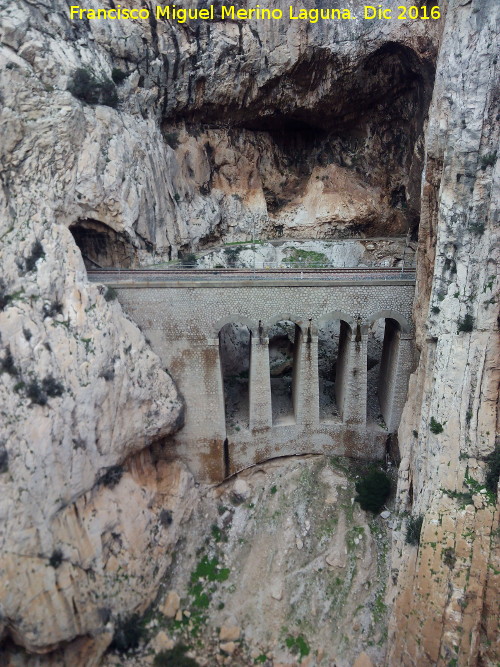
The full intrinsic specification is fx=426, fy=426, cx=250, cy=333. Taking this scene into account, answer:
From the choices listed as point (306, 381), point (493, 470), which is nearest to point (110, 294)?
point (306, 381)

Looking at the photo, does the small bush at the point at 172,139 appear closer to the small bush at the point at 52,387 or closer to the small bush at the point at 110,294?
the small bush at the point at 110,294

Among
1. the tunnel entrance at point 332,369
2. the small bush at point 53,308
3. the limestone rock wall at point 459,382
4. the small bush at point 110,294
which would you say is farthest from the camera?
the tunnel entrance at point 332,369

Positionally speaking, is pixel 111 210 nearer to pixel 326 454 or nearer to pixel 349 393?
pixel 349 393

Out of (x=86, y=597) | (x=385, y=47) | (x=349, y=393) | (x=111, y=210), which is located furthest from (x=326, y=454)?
(x=385, y=47)

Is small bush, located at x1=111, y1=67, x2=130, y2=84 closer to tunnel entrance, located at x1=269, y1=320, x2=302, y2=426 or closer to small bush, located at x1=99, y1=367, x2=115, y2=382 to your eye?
small bush, located at x1=99, y1=367, x2=115, y2=382

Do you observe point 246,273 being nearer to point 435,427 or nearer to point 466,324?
point 466,324

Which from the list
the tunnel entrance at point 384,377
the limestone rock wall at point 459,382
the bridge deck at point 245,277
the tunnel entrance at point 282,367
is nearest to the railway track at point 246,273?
the bridge deck at point 245,277
